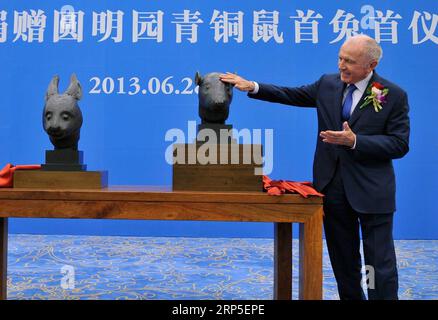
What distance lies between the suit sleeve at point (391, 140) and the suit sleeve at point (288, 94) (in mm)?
365

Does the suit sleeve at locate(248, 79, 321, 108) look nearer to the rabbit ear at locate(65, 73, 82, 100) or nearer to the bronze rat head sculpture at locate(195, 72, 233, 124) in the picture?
the bronze rat head sculpture at locate(195, 72, 233, 124)

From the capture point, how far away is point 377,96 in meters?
1.73

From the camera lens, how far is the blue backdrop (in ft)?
14.3

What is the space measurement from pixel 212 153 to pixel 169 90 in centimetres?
276

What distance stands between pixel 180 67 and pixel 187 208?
3008 mm

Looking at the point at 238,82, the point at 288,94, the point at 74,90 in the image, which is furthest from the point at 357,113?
the point at 74,90

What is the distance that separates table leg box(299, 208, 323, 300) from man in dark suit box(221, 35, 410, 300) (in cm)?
24

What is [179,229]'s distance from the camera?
179 inches

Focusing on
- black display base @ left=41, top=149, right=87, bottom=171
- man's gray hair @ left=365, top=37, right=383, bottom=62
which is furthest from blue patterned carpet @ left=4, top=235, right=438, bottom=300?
man's gray hair @ left=365, top=37, right=383, bottom=62

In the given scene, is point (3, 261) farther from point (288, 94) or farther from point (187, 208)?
point (288, 94)

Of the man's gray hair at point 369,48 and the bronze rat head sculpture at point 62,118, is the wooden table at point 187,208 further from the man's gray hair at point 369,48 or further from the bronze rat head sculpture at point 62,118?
the man's gray hair at point 369,48

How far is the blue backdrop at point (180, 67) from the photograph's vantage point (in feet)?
14.3

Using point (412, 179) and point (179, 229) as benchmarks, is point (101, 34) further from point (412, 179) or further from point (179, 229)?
point (412, 179)
